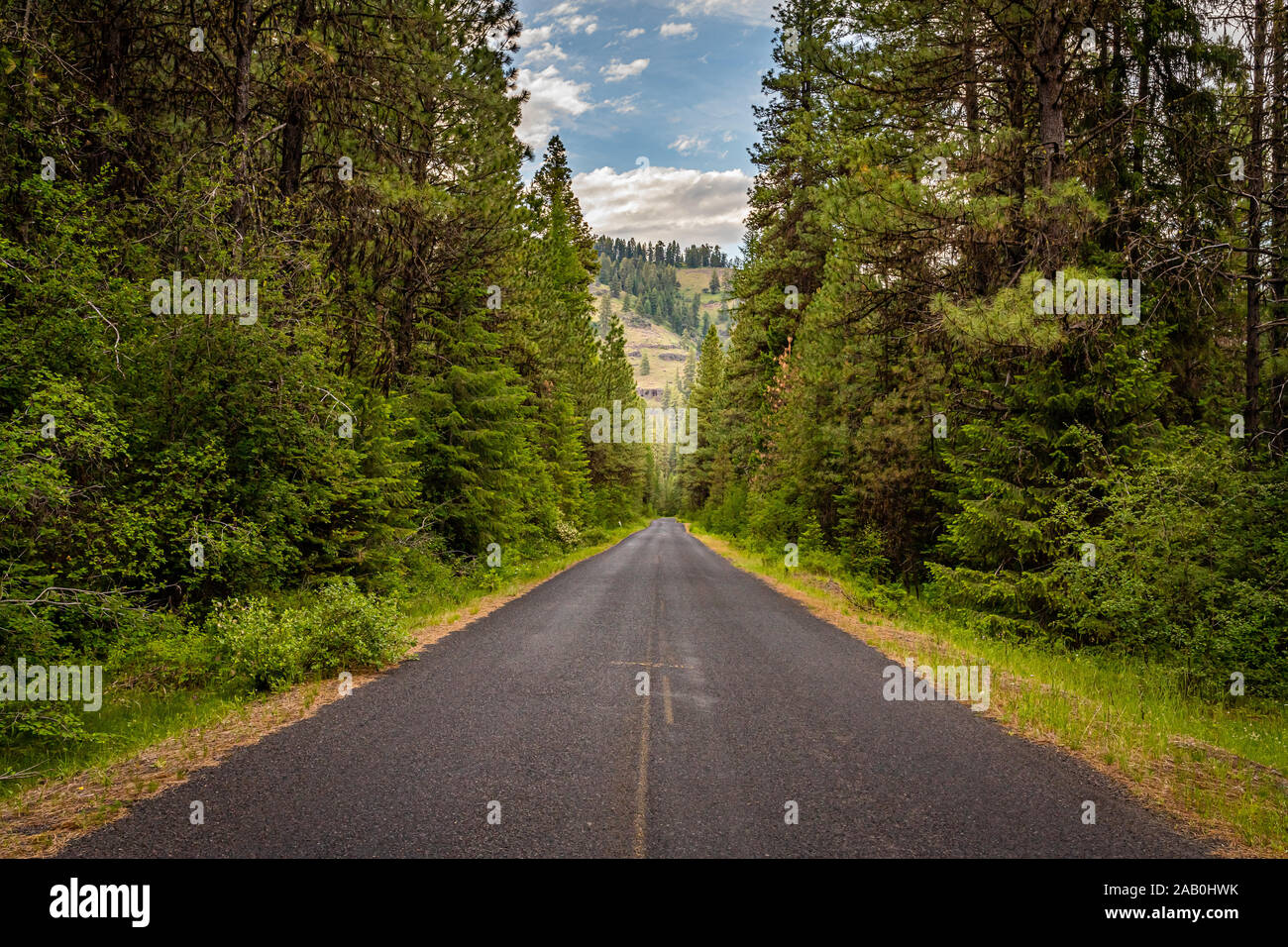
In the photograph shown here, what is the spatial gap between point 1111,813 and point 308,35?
1352 centimetres

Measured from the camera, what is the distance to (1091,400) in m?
10.5

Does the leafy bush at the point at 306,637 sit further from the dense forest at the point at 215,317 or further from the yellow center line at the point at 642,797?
the yellow center line at the point at 642,797

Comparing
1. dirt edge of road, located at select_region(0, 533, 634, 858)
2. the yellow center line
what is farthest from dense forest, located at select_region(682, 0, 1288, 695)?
dirt edge of road, located at select_region(0, 533, 634, 858)

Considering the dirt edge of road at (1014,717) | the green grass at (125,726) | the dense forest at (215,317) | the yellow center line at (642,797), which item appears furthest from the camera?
the dense forest at (215,317)

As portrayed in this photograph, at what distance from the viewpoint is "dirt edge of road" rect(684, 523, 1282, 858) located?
4.47m

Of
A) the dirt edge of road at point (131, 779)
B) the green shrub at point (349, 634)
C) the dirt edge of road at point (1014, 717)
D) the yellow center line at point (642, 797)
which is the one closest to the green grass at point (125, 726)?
the dirt edge of road at point (131, 779)

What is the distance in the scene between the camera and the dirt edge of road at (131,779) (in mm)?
4254

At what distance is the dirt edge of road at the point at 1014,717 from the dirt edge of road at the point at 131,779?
25.4 feet

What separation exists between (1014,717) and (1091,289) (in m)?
6.73

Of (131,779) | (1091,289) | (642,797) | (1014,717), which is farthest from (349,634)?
(1091,289)

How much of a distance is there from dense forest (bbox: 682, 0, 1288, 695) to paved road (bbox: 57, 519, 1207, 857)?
156 inches

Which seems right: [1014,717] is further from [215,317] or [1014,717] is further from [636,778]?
[215,317]
